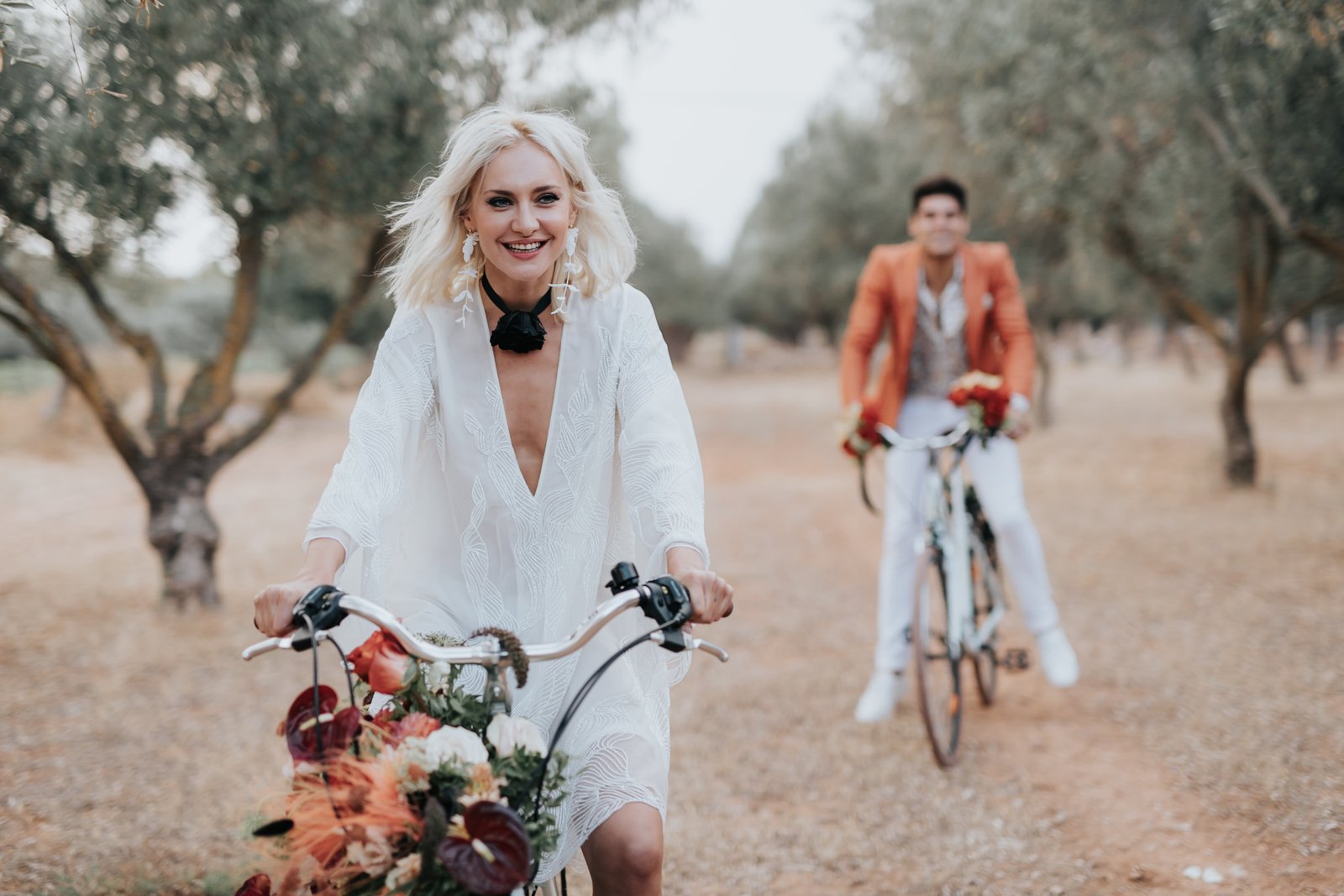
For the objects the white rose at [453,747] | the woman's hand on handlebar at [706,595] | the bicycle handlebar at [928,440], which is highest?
the woman's hand on handlebar at [706,595]

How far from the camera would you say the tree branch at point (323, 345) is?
7707mm

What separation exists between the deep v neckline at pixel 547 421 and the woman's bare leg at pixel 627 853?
77cm

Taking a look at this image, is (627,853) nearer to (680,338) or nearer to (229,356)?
(229,356)

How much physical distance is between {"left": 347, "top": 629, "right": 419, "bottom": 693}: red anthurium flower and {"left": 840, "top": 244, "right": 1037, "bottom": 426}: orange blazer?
3.32m

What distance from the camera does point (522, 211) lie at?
247 cm

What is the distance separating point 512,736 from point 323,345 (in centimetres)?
672

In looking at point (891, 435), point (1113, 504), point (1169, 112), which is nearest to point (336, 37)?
point (891, 435)

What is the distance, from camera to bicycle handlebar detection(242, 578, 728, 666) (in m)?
1.90

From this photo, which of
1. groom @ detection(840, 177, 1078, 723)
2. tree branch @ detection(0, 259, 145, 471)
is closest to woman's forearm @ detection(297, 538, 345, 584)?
groom @ detection(840, 177, 1078, 723)

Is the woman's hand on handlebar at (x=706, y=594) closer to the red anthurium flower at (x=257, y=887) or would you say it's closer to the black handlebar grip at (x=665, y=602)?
the black handlebar grip at (x=665, y=602)

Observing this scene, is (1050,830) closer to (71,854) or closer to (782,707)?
(782,707)

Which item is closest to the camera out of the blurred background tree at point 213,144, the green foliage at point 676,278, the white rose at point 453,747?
the white rose at point 453,747

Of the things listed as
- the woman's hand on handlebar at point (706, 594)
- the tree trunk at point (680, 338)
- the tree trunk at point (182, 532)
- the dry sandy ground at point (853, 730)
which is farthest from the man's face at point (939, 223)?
the tree trunk at point (680, 338)

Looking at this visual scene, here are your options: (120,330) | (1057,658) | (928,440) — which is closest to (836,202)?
(120,330)
